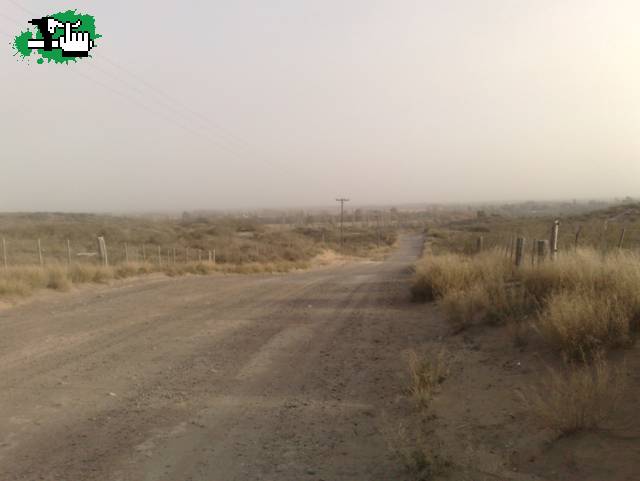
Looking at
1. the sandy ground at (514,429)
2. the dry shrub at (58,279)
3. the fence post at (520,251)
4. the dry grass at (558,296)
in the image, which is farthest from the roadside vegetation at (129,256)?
the fence post at (520,251)

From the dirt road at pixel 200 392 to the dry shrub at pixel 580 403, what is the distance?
1418mm

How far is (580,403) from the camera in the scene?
4.68m

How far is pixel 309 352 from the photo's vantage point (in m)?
9.25

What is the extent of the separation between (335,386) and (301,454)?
2.21 meters

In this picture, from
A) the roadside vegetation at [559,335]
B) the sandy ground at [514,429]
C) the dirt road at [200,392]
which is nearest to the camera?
the sandy ground at [514,429]

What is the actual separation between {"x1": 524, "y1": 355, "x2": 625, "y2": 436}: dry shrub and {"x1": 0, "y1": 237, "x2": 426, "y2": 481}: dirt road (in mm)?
1418

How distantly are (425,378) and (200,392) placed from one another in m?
2.90

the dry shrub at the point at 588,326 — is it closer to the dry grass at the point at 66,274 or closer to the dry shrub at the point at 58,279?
the dry grass at the point at 66,274

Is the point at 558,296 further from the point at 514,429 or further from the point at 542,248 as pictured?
the point at 542,248

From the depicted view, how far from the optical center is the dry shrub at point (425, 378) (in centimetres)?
626

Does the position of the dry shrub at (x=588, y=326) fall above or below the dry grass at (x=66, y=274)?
above

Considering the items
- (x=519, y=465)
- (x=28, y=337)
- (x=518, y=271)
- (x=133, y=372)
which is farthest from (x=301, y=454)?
(x=518, y=271)

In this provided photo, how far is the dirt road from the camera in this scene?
4965mm

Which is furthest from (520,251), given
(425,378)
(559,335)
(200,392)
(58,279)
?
(58,279)
